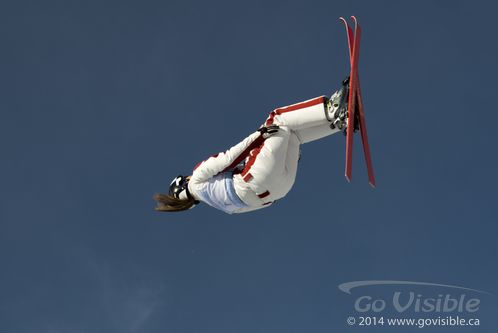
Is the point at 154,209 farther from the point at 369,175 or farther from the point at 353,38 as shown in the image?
the point at 353,38

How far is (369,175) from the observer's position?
493 inches

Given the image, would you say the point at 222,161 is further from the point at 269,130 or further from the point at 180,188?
the point at 180,188

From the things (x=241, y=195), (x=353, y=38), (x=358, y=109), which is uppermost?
(x=353, y=38)

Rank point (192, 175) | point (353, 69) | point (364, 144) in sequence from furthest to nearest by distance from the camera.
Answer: point (192, 175), point (364, 144), point (353, 69)

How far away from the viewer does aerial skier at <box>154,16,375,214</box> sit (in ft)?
37.7

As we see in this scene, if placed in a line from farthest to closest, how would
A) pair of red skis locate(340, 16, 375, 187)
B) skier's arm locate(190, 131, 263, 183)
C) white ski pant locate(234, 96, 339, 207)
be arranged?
skier's arm locate(190, 131, 263, 183), white ski pant locate(234, 96, 339, 207), pair of red skis locate(340, 16, 375, 187)

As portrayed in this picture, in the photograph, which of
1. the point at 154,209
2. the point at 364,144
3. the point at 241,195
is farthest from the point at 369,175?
the point at 154,209

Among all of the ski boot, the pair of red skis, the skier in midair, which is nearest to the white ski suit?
the skier in midair

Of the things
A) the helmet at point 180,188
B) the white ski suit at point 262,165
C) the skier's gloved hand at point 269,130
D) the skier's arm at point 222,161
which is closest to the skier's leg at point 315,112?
the white ski suit at point 262,165

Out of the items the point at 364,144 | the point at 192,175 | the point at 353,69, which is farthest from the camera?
the point at 192,175

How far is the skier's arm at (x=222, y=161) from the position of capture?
12219 mm

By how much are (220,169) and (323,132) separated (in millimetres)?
2016

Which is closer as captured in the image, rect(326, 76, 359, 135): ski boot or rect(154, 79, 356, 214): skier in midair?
rect(326, 76, 359, 135): ski boot

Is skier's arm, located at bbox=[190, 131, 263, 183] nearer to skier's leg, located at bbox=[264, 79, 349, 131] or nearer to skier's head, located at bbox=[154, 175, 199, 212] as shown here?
skier's head, located at bbox=[154, 175, 199, 212]
